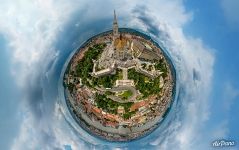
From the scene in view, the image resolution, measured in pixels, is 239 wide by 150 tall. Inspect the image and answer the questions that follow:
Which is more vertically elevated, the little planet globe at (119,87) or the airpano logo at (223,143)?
the little planet globe at (119,87)

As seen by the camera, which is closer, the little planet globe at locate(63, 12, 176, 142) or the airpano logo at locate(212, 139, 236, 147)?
the little planet globe at locate(63, 12, 176, 142)

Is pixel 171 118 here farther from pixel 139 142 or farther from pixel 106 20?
pixel 106 20

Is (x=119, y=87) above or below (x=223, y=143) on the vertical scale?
above

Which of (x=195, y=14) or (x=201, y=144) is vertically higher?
(x=195, y=14)

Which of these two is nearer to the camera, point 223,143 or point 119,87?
point 119,87

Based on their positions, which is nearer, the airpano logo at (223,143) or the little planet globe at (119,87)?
the little planet globe at (119,87)

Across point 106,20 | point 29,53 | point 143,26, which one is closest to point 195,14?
point 143,26

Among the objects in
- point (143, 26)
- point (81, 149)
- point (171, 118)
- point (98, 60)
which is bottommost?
point (81, 149)

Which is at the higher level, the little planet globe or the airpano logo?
the little planet globe
